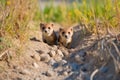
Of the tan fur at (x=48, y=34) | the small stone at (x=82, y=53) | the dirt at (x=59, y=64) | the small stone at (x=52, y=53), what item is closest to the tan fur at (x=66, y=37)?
the tan fur at (x=48, y=34)

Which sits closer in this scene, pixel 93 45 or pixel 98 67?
pixel 98 67

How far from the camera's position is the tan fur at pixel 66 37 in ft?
31.4

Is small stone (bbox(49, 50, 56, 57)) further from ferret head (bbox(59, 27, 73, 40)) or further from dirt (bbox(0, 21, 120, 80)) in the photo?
ferret head (bbox(59, 27, 73, 40))

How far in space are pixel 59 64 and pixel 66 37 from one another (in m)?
1.53

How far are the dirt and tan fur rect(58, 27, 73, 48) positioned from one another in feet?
1.97

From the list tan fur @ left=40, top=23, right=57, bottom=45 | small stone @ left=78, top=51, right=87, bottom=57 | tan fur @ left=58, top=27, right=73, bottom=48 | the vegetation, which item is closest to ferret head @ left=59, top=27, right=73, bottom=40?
tan fur @ left=58, top=27, right=73, bottom=48

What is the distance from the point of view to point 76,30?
33.7 feet

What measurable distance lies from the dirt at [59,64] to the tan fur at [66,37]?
0.60 m

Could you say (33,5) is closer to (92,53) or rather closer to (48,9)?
(92,53)

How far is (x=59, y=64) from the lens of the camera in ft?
26.8

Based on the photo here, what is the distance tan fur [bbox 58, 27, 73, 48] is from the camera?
31.4 ft

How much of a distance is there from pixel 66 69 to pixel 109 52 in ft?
2.92

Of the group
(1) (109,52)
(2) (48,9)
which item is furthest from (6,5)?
(2) (48,9)

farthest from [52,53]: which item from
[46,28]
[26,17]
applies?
[46,28]
